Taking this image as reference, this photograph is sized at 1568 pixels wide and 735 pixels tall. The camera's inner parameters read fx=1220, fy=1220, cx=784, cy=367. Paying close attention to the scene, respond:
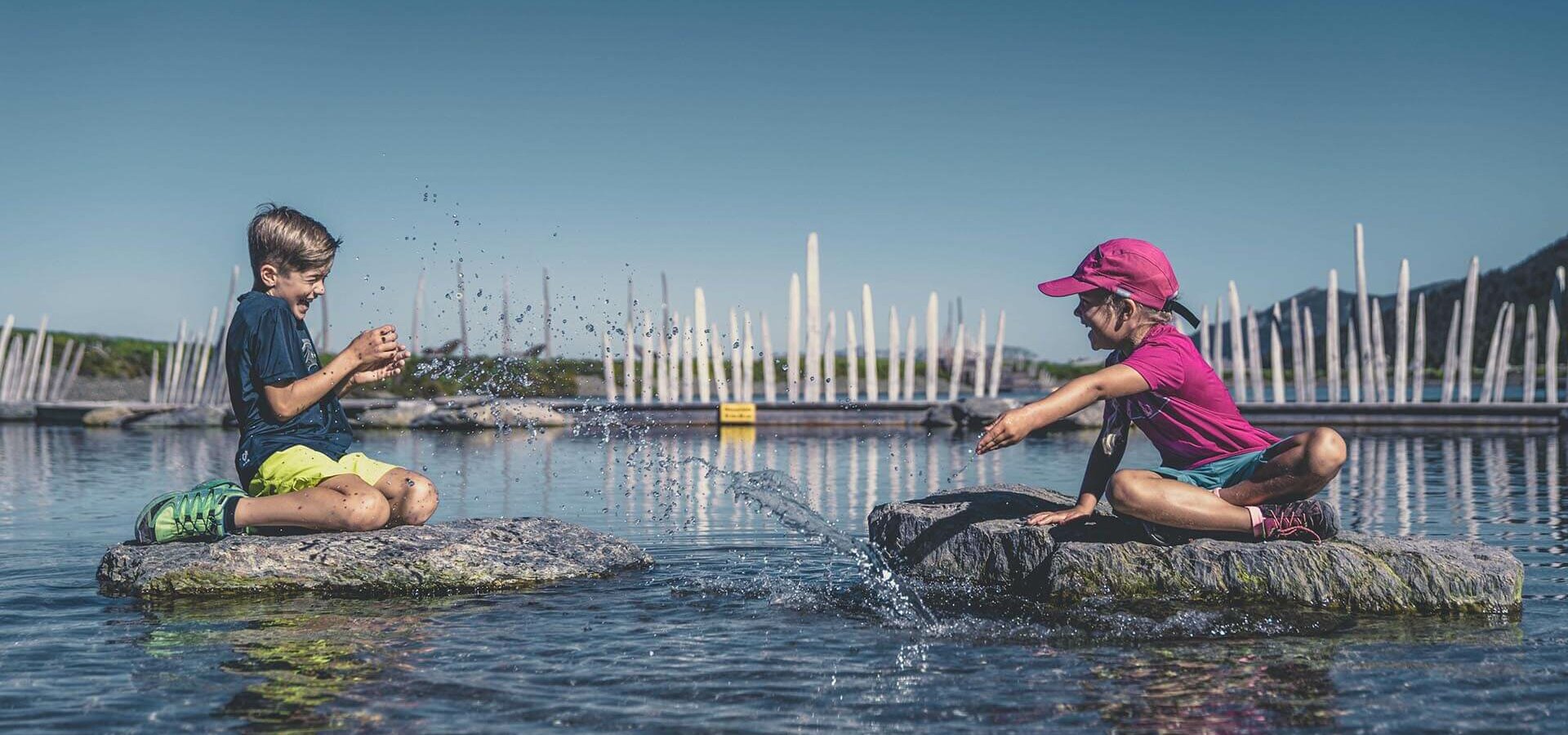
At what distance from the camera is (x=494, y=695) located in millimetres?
3908

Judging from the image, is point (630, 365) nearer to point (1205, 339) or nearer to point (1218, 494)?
point (1205, 339)

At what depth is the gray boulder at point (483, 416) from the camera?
2294cm

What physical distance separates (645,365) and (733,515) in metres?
15.0

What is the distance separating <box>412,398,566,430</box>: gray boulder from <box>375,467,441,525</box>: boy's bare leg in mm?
15999

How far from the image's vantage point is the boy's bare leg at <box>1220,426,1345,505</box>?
5121mm

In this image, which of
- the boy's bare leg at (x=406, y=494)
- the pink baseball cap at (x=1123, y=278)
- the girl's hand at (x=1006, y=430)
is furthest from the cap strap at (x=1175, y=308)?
the boy's bare leg at (x=406, y=494)

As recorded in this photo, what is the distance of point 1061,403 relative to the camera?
486 cm

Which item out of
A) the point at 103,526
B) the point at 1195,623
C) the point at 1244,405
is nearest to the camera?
the point at 1195,623

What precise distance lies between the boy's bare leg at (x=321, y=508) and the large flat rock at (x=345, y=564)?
7cm

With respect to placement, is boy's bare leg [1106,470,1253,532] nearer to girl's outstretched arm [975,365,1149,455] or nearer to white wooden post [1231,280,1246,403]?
girl's outstretched arm [975,365,1149,455]

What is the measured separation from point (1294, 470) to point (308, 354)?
473cm

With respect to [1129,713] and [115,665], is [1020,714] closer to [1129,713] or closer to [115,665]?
[1129,713]

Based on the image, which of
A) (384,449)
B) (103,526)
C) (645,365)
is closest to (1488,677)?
(103,526)

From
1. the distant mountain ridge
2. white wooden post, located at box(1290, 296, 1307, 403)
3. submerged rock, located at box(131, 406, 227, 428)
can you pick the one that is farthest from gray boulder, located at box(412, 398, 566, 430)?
the distant mountain ridge
